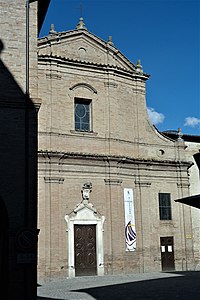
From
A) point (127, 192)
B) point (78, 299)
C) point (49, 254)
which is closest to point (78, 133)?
point (127, 192)

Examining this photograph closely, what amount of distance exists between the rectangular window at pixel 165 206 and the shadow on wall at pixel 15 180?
565 inches

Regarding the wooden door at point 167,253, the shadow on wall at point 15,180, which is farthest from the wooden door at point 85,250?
the shadow on wall at point 15,180

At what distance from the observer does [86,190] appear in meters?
22.0

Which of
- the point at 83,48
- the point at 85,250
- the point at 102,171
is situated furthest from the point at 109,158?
the point at 83,48

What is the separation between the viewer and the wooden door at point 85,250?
21.2 m

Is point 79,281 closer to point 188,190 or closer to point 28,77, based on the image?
point 188,190

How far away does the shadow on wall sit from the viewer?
1020 centimetres

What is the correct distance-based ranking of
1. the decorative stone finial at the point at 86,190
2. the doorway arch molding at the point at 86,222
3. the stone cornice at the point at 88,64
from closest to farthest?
the doorway arch molding at the point at 86,222
the decorative stone finial at the point at 86,190
the stone cornice at the point at 88,64

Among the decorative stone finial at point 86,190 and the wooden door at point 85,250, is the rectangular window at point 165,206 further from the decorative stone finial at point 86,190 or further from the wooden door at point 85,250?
the decorative stone finial at point 86,190

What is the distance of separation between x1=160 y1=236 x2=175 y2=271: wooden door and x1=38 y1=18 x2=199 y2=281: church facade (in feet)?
0.18

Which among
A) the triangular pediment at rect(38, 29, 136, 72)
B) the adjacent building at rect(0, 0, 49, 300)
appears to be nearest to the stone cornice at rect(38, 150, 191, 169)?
the triangular pediment at rect(38, 29, 136, 72)

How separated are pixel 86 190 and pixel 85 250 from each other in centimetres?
298

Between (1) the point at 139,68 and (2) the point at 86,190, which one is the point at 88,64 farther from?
(2) the point at 86,190

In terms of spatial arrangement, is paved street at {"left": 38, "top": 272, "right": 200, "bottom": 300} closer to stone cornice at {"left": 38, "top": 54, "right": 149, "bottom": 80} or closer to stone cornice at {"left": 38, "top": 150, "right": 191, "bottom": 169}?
stone cornice at {"left": 38, "top": 150, "right": 191, "bottom": 169}
